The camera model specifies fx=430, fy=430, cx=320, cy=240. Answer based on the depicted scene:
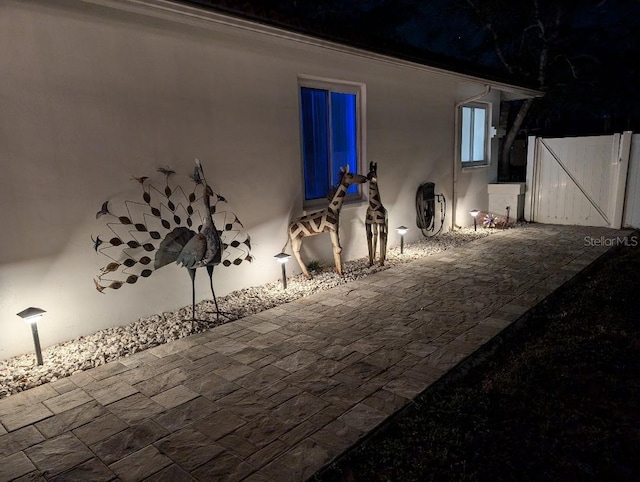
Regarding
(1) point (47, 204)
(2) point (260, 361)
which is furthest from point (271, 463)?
(1) point (47, 204)

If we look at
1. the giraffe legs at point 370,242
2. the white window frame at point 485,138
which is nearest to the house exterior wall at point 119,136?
the giraffe legs at point 370,242

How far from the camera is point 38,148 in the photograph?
12.7 ft

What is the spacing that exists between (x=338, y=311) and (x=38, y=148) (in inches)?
131

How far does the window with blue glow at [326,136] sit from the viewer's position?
6.48 metres

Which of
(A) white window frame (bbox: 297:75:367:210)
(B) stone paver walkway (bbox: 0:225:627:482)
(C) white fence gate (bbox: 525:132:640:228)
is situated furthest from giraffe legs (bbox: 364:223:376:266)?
(C) white fence gate (bbox: 525:132:640:228)

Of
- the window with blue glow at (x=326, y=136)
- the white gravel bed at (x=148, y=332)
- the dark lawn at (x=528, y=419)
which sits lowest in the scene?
the dark lawn at (x=528, y=419)

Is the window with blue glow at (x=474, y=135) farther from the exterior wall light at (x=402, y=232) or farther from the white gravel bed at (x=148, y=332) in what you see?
the white gravel bed at (x=148, y=332)

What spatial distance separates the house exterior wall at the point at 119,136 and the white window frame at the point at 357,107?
14 cm

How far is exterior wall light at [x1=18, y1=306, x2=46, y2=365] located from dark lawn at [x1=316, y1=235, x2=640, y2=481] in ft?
9.32

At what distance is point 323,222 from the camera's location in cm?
584

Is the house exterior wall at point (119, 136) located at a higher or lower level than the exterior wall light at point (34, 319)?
higher

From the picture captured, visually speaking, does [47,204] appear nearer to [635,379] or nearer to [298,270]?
[298,270]

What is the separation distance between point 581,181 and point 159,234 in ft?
29.7

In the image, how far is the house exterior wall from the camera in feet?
12.5
